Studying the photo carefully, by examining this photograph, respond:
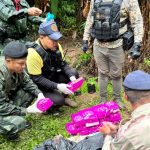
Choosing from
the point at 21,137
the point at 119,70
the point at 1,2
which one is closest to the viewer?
the point at 21,137

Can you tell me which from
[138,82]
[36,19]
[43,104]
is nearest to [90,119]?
[43,104]

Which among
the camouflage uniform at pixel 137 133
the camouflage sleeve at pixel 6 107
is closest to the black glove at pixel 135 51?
the camouflage sleeve at pixel 6 107

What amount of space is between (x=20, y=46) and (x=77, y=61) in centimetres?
280

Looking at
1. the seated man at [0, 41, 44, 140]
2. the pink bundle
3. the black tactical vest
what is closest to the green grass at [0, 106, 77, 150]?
the seated man at [0, 41, 44, 140]

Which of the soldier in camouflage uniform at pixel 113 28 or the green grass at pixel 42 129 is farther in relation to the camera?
the soldier in camouflage uniform at pixel 113 28

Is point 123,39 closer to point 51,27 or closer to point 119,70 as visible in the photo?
point 119,70

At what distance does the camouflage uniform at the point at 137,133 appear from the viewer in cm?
302

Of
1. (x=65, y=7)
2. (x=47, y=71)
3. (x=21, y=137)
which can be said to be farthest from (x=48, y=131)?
(x=65, y=7)

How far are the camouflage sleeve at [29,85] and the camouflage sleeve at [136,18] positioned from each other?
4.43 ft

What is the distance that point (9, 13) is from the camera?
18.6 ft

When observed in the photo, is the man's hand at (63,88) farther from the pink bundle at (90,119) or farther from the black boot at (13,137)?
the black boot at (13,137)

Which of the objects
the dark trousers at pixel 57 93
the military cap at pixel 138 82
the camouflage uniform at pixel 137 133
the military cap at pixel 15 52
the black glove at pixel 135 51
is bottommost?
the dark trousers at pixel 57 93

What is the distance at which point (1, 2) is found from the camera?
5793 millimetres

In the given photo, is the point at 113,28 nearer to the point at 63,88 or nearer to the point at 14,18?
the point at 63,88
